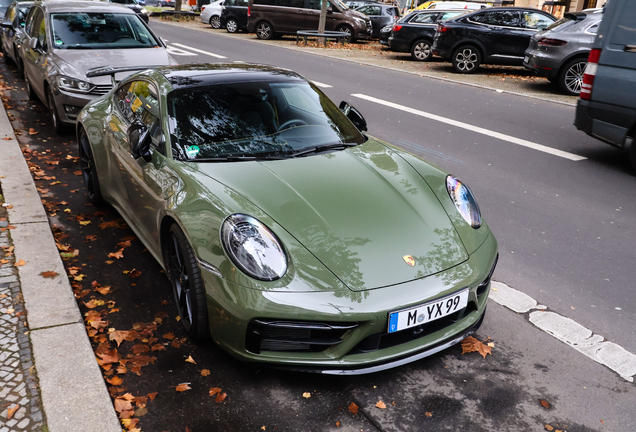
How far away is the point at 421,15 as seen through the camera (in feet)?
58.1

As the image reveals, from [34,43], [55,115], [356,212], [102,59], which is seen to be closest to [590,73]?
[356,212]

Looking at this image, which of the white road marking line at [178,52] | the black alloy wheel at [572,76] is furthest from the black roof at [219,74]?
the white road marking line at [178,52]

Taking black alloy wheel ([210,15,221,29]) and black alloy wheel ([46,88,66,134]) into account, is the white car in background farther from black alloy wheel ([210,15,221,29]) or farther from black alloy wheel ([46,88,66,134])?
black alloy wheel ([46,88,66,134])

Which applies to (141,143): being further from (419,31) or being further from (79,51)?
(419,31)

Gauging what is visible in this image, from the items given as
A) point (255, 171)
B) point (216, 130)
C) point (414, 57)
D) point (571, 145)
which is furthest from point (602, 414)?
point (414, 57)

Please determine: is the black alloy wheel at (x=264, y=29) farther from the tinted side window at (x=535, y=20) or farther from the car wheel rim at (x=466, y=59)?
the tinted side window at (x=535, y=20)

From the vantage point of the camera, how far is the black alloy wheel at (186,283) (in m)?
3.00

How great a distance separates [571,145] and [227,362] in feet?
22.0

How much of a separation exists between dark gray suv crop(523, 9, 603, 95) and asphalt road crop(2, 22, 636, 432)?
5.06 meters

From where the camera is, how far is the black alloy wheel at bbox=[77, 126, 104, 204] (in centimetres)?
508

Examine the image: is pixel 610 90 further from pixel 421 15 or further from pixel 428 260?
pixel 421 15

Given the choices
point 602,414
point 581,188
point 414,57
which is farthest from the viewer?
point 414,57

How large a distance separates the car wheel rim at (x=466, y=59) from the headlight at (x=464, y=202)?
12.4 m

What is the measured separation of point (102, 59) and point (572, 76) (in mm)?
9666
